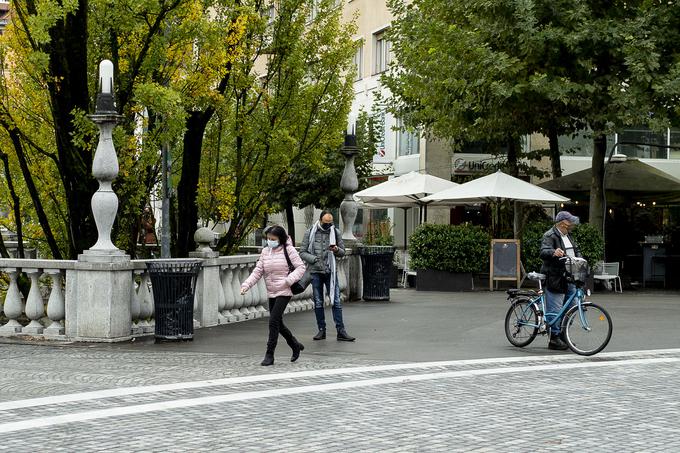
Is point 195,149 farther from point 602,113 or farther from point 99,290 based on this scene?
point 602,113

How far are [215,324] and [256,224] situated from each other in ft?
18.2

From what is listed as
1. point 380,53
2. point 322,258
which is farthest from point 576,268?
point 380,53

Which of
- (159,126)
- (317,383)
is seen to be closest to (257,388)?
(317,383)

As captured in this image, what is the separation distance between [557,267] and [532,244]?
1152 cm

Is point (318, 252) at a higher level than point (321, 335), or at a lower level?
higher

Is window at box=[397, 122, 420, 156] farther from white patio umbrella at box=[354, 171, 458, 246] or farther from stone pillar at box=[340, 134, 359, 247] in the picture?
stone pillar at box=[340, 134, 359, 247]

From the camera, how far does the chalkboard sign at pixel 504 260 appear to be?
2478 centimetres

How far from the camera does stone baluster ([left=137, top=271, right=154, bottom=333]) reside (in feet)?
49.3

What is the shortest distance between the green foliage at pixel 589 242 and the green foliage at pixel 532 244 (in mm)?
740

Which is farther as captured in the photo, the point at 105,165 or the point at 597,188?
the point at 597,188

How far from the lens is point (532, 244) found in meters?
25.2

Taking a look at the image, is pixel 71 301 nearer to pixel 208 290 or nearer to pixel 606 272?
pixel 208 290

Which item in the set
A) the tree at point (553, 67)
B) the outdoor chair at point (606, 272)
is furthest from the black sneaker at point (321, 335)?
the outdoor chair at point (606, 272)

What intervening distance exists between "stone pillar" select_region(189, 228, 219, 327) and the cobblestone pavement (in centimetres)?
288
